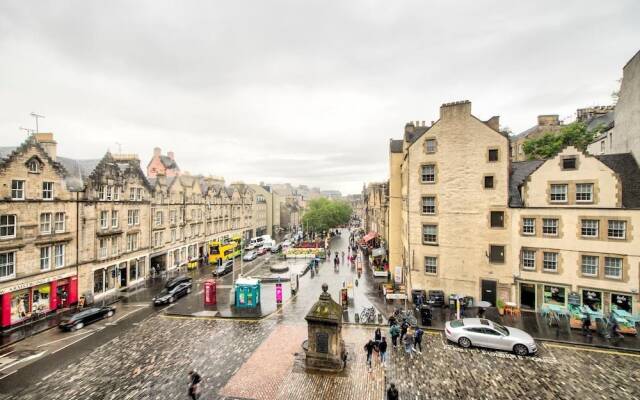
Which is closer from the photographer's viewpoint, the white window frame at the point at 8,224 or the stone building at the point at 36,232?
the white window frame at the point at 8,224

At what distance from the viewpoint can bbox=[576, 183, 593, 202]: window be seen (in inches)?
923

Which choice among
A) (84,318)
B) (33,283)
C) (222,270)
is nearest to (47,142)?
(33,283)

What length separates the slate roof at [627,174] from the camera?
22.4 meters

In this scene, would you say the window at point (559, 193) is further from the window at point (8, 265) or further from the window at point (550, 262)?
the window at point (8, 265)

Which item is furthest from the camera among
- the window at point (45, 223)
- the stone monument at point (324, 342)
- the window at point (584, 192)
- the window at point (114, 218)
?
the window at point (114, 218)

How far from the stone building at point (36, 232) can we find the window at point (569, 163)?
41647 mm

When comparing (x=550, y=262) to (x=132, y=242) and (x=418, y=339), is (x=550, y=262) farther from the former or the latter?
(x=132, y=242)

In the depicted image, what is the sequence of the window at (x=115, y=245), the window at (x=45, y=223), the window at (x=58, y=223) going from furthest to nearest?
the window at (x=115, y=245) → the window at (x=58, y=223) → the window at (x=45, y=223)

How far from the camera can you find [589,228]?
921 inches

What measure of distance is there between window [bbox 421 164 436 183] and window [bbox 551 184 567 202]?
28.9 ft

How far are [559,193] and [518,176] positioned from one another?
3.83 m

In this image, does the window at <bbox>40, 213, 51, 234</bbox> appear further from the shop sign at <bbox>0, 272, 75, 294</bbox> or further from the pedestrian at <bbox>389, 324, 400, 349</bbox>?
the pedestrian at <bbox>389, 324, 400, 349</bbox>

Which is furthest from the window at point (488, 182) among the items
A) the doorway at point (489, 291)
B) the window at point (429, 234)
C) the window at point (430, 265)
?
the doorway at point (489, 291)

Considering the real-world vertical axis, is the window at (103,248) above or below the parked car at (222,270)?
above
